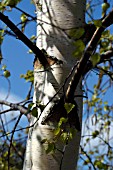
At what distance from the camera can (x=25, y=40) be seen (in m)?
1.01

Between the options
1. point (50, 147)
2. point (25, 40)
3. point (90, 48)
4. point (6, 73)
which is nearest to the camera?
point (90, 48)

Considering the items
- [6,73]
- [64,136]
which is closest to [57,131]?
[64,136]

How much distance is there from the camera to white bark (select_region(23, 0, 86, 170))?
0.96 m

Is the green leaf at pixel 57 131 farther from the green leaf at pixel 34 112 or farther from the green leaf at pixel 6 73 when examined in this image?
the green leaf at pixel 6 73

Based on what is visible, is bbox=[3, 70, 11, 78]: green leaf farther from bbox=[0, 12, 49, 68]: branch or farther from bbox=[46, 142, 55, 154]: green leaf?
bbox=[46, 142, 55, 154]: green leaf

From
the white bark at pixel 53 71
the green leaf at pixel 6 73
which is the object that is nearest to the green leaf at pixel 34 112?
the white bark at pixel 53 71

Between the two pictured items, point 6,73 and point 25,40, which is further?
point 6,73

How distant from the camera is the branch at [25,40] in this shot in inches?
39.1

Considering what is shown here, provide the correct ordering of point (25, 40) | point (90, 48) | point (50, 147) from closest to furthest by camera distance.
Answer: point (90, 48) → point (50, 147) → point (25, 40)

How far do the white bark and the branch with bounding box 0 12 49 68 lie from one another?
0.03 metres

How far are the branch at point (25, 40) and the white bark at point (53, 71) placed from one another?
3cm

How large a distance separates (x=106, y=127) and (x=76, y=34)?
1.73 m

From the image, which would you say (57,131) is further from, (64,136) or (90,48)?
(90,48)

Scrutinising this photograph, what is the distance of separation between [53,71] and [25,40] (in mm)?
111
